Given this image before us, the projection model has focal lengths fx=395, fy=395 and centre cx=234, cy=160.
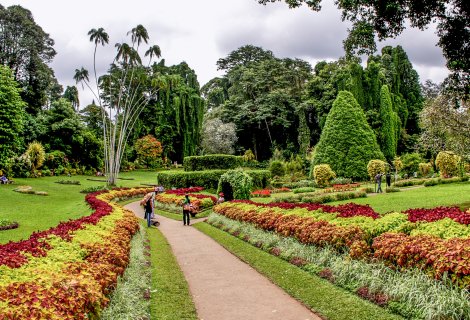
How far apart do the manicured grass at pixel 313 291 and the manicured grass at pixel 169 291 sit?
1778 mm

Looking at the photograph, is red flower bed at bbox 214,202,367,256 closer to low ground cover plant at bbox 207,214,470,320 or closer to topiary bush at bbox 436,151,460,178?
low ground cover plant at bbox 207,214,470,320

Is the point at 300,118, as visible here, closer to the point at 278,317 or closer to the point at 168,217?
the point at 168,217

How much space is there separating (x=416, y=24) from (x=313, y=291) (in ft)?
32.7

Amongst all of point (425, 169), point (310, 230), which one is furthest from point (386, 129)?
point (310, 230)

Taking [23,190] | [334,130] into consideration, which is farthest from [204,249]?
[334,130]

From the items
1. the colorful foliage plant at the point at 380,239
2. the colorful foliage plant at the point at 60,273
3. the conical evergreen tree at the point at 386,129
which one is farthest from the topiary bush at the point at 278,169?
the colorful foliage plant at the point at 60,273

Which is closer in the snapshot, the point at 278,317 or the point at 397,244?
the point at 278,317

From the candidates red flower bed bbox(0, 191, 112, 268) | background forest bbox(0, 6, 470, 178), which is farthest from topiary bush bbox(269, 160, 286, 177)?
red flower bed bbox(0, 191, 112, 268)

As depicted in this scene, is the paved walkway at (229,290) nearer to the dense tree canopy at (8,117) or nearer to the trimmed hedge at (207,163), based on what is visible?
the dense tree canopy at (8,117)

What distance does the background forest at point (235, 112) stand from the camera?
143ft

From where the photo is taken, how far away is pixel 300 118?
51875mm

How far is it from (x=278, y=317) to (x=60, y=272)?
3.25 metres

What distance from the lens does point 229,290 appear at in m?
7.43

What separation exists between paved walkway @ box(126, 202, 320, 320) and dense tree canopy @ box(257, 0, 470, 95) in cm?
814
